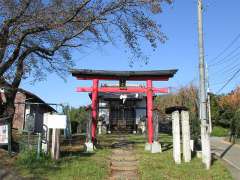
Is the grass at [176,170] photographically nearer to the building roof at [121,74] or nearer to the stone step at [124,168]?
the stone step at [124,168]

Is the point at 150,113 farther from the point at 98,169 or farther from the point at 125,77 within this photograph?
the point at 98,169

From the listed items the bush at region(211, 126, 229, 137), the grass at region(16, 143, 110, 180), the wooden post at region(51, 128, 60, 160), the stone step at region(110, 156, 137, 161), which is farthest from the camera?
the bush at region(211, 126, 229, 137)

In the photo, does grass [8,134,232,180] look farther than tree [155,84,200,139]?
No

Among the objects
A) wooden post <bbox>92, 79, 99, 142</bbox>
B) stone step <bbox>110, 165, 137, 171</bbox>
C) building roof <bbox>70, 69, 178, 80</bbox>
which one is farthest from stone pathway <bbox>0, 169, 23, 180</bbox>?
building roof <bbox>70, 69, 178, 80</bbox>

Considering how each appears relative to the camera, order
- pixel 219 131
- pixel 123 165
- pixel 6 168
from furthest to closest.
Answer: pixel 219 131 → pixel 123 165 → pixel 6 168

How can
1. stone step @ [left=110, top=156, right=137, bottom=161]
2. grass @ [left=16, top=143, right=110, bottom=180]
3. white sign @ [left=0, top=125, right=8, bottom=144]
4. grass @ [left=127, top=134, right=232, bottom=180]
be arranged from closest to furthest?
grass @ [left=16, top=143, right=110, bottom=180] → grass @ [left=127, top=134, right=232, bottom=180] → white sign @ [left=0, top=125, right=8, bottom=144] → stone step @ [left=110, top=156, right=137, bottom=161]

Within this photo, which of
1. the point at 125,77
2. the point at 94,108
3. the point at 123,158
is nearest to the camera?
the point at 123,158

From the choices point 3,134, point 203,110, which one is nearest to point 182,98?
point 203,110

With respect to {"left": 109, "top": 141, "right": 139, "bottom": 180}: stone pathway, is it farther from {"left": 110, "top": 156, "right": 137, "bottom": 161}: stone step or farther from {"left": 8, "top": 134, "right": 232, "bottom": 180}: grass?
{"left": 8, "top": 134, "right": 232, "bottom": 180}: grass

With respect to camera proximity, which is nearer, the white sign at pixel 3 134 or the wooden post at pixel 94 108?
the white sign at pixel 3 134

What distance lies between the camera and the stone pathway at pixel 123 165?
479 inches

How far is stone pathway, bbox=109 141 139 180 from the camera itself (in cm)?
1217

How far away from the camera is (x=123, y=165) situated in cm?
1420

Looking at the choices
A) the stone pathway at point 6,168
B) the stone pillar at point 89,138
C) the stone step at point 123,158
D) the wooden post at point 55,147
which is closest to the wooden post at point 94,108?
the stone pillar at point 89,138
